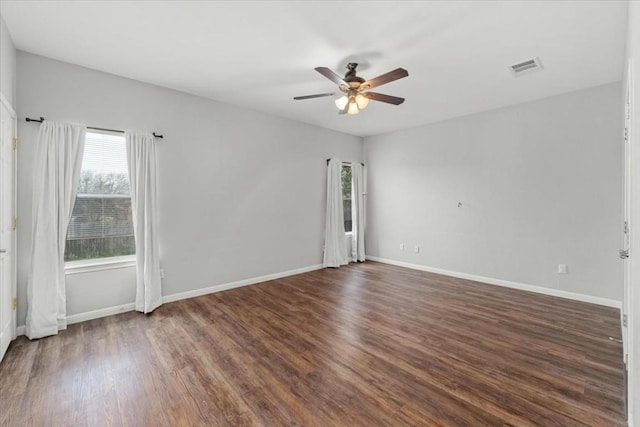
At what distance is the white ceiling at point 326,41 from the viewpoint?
223 centimetres

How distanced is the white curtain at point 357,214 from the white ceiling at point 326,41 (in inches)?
102

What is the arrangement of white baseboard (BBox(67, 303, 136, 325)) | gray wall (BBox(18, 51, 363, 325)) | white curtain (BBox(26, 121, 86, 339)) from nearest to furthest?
white curtain (BBox(26, 121, 86, 339)) < gray wall (BBox(18, 51, 363, 325)) < white baseboard (BBox(67, 303, 136, 325))

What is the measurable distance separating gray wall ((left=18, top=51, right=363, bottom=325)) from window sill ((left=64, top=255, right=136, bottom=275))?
0.07m

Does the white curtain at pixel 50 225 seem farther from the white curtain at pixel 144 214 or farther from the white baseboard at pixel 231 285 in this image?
the white baseboard at pixel 231 285

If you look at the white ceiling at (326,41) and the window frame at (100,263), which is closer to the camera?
the white ceiling at (326,41)

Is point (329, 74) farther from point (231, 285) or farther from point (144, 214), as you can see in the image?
point (231, 285)

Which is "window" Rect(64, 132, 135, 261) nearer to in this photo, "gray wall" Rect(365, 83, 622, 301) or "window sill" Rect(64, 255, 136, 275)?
"window sill" Rect(64, 255, 136, 275)

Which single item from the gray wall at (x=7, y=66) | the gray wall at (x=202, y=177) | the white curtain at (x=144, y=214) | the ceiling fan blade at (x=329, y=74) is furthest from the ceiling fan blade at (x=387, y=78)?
the gray wall at (x=7, y=66)

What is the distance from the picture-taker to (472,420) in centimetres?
173

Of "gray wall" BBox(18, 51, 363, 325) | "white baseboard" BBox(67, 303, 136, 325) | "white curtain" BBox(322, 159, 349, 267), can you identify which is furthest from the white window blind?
"white baseboard" BBox(67, 303, 136, 325)

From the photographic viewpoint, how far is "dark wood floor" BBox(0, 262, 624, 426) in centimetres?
180

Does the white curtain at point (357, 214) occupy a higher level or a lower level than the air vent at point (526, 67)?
lower

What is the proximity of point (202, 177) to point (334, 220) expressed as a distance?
2708mm

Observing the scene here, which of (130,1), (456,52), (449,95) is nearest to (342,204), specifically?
(449,95)
